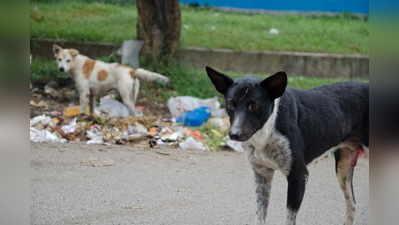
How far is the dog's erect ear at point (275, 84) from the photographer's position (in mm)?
2346

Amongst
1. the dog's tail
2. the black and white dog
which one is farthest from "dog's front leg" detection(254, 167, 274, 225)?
the dog's tail

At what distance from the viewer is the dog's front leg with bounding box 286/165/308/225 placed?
2557 mm

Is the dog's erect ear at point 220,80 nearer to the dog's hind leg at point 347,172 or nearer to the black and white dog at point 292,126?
the black and white dog at point 292,126

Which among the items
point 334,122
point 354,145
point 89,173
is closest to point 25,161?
point 334,122

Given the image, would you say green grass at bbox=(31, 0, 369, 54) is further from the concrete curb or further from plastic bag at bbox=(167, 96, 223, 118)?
plastic bag at bbox=(167, 96, 223, 118)

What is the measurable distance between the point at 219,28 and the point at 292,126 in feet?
20.1

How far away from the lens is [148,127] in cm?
571

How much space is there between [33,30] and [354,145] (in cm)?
622

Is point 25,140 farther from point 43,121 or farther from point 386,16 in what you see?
point 43,121

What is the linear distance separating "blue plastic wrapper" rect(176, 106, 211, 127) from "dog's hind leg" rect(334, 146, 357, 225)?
2.88 m

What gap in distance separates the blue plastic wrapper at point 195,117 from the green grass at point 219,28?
6.85 ft

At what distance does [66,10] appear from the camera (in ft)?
29.3

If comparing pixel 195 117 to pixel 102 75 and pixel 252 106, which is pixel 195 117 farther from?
pixel 252 106

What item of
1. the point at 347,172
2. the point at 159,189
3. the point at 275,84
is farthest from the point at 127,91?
the point at 275,84
